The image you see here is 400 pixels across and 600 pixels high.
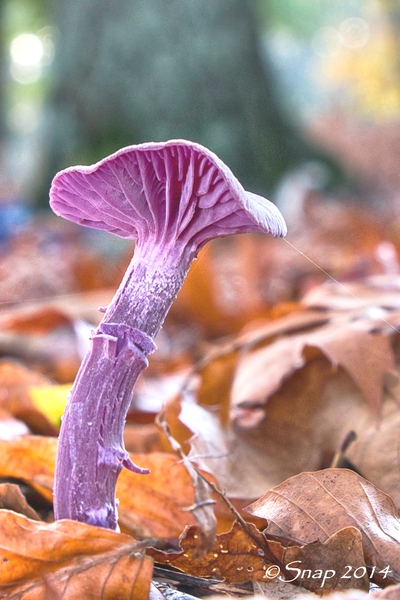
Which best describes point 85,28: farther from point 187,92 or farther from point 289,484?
point 289,484

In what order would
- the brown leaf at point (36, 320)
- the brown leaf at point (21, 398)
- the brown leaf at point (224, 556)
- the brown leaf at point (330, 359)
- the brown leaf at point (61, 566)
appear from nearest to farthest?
the brown leaf at point (61, 566), the brown leaf at point (224, 556), the brown leaf at point (330, 359), the brown leaf at point (21, 398), the brown leaf at point (36, 320)

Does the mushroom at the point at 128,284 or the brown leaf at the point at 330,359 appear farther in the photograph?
the brown leaf at the point at 330,359

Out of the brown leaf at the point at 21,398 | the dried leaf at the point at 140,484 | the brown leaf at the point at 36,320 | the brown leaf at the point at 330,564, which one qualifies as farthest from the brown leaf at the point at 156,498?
the brown leaf at the point at 36,320

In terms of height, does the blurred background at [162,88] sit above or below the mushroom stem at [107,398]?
above

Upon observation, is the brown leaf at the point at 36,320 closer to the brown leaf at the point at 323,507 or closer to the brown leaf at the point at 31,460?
the brown leaf at the point at 31,460

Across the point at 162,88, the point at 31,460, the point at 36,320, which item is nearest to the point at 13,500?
the point at 31,460

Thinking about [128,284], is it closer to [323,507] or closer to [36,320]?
[323,507]

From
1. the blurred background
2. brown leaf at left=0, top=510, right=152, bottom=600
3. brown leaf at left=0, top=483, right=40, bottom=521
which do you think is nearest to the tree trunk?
the blurred background

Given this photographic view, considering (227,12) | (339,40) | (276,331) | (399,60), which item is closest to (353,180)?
(227,12)

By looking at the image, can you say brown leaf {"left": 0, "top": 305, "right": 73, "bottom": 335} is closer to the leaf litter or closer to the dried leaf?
the leaf litter
